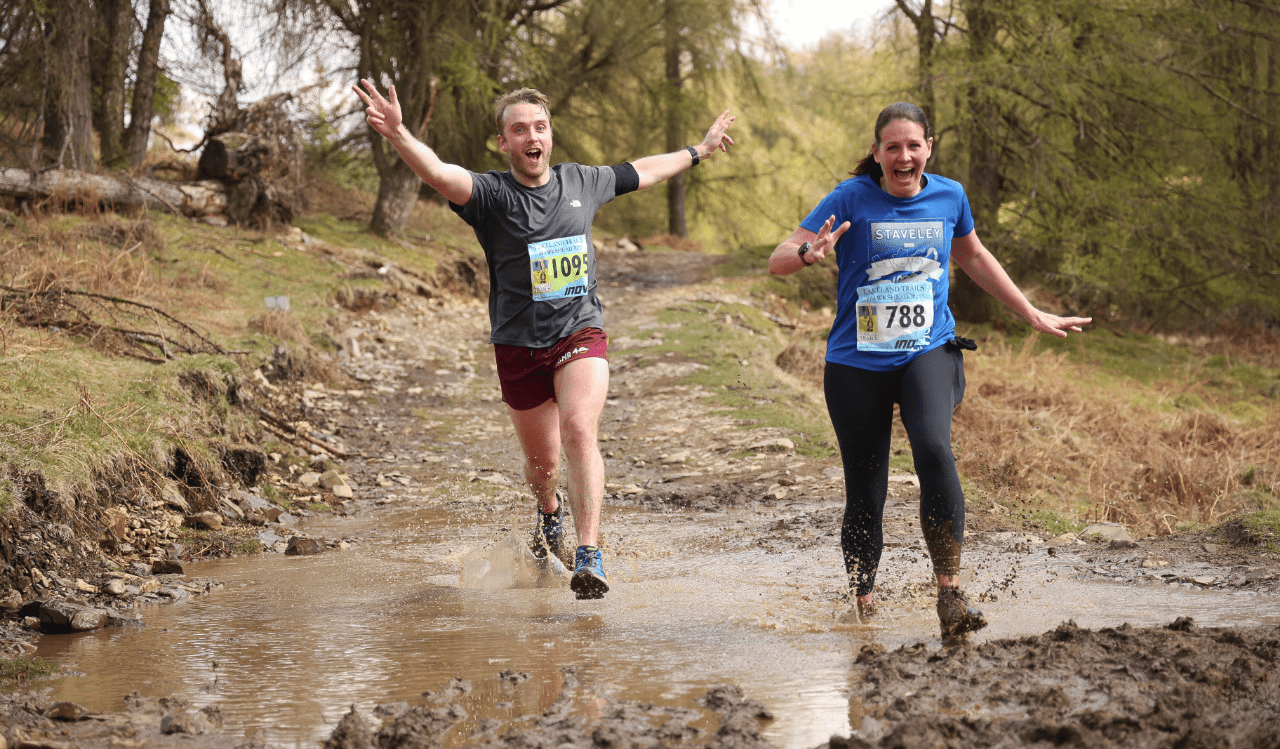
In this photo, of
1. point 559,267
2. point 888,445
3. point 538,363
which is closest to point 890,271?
point 888,445

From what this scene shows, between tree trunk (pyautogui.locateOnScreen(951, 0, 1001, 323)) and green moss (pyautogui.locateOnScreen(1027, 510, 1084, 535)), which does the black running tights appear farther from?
tree trunk (pyautogui.locateOnScreen(951, 0, 1001, 323))

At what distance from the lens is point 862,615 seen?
3.96 meters

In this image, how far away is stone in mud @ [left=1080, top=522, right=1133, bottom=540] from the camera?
525 centimetres

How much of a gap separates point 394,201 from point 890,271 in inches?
582

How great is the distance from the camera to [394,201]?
57.2ft

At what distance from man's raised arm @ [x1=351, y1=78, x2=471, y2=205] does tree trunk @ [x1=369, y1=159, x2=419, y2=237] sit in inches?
Result: 528

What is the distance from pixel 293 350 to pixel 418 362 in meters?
2.21

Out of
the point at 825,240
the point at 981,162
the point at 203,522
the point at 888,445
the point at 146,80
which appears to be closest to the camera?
A: the point at 825,240

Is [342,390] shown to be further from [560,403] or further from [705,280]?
[705,280]

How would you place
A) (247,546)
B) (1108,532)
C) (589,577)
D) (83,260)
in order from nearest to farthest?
(589,577) < (1108,532) < (247,546) < (83,260)

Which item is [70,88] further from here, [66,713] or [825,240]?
[825,240]

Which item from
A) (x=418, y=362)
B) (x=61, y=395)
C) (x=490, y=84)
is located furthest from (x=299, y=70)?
(x=61, y=395)

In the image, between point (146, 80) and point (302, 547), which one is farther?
point (146, 80)

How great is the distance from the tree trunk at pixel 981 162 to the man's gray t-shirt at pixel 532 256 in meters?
10.5
